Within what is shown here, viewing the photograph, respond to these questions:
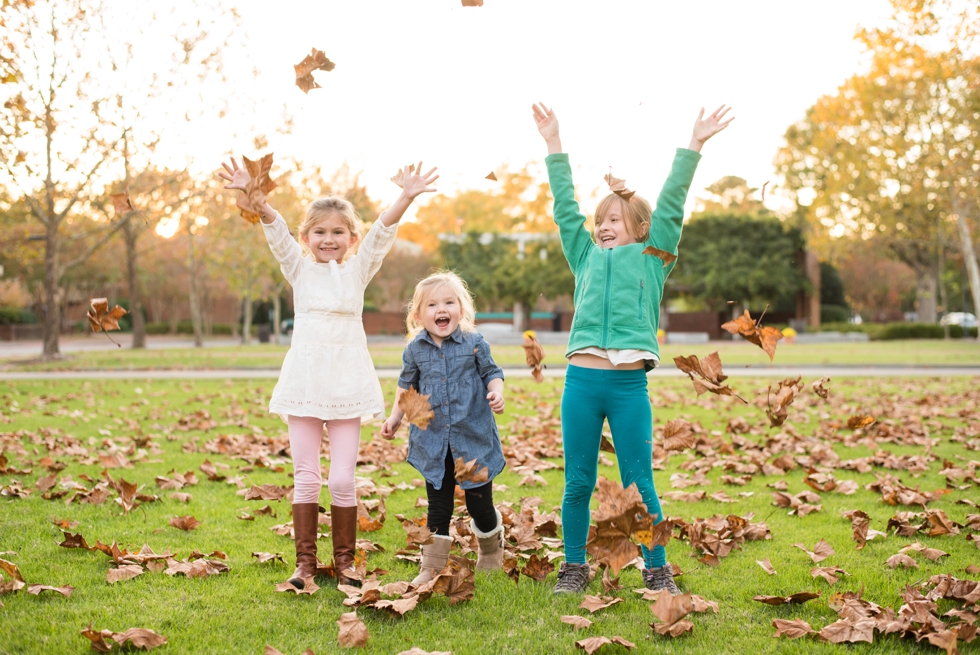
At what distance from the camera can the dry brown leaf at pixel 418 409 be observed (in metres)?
3.68

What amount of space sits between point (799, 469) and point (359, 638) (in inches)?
178

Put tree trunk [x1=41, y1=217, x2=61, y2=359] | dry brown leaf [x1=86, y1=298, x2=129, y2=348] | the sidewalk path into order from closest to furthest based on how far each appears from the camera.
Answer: dry brown leaf [x1=86, y1=298, x2=129, y2=348] < the sidewalk path < tree trunk [x1=41, y1=217, x2=61, y2=359]

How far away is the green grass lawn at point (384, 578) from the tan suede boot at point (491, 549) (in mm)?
143

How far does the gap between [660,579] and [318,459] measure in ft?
5.63

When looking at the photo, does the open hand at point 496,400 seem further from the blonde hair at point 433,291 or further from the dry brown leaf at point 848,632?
the dry brown leaf at point 848,632

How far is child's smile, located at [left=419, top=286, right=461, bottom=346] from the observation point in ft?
12.7

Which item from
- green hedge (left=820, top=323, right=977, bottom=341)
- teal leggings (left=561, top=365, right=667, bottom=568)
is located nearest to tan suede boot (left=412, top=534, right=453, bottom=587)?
teal leggings (left=561, top=365, right=667, bottom=568)

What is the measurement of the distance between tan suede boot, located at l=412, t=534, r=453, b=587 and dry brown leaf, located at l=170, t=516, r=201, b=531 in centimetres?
161

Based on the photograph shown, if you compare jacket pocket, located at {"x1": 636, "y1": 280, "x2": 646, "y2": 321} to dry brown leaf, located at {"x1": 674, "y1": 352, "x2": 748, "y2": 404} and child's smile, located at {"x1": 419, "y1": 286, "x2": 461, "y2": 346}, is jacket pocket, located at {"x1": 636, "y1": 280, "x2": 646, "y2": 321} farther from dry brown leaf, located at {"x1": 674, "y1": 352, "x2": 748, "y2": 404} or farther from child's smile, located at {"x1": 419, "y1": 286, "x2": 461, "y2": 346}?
child's smile, located at {"x1": 419, "y1": 286, "x2": 461, "y2": 346}

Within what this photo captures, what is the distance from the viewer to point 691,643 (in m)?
2.98

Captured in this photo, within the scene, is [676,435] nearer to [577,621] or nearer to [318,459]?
[577,621]

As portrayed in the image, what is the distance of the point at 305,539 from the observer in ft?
12.4

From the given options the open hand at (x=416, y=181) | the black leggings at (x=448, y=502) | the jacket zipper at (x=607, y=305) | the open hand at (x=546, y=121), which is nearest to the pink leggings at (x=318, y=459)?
the black leggings at (x=448, y=502)

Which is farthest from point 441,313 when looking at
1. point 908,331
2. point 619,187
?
point 908,331
